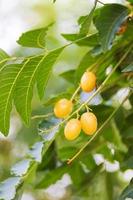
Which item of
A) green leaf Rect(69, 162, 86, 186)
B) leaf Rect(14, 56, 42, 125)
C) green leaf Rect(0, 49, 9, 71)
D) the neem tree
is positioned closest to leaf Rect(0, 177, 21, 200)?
the neem tree

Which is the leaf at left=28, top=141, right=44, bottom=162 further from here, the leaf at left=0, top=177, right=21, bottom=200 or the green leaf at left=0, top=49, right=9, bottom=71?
the green leaf at left=0, top=49, right=9, bottom=71

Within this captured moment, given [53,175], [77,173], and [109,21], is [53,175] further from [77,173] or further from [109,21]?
[109,21]

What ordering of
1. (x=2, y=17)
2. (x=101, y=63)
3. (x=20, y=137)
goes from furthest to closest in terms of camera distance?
1. (x=2, y=17)
2. (x=20, y=137)
3. (x=101, y=63)

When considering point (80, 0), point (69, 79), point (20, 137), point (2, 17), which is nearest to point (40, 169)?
point (69, 79)

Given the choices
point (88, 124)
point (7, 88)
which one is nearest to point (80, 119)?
point (88, 124)

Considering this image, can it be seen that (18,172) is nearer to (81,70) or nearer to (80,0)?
(81,70)

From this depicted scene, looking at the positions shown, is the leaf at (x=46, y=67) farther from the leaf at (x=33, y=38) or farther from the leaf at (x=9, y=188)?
the leaf at (x=9, y=188)
